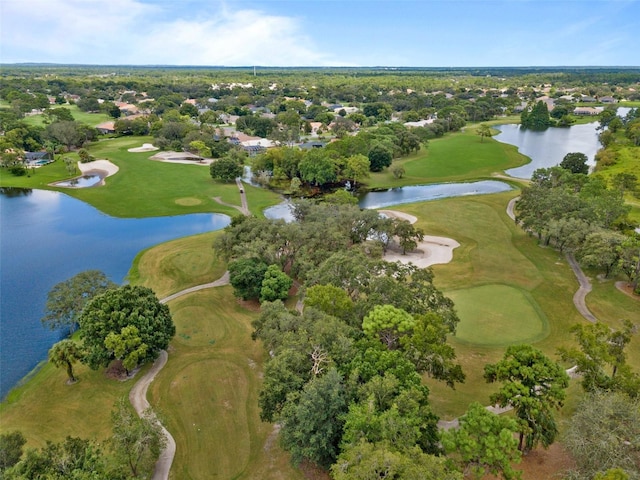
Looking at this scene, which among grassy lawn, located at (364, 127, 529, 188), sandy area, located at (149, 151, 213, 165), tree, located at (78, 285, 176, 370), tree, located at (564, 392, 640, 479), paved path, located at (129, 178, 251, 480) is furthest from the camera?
sandy area, located at (149, 151, 213, 165)

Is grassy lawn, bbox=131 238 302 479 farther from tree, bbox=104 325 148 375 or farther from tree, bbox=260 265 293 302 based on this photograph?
tree, bbox=260 265 293 302

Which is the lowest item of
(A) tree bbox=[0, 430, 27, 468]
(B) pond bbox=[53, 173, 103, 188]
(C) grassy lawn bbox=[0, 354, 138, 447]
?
(C) grassy lawn bbox=[0, 354, 138, 447]

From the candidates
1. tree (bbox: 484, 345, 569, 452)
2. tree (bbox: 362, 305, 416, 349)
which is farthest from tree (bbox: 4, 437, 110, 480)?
tree (bbox: 484, 345, 569, 452)

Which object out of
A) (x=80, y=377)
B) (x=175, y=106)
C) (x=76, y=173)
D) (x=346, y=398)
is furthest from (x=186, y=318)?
(x=175, y=106)

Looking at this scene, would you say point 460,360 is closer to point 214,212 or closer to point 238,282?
point 238,282

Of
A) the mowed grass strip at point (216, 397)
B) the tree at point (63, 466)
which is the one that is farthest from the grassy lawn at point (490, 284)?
the tree at point (63, 466)

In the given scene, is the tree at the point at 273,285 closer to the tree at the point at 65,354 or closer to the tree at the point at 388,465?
the tree at the point at 65,354

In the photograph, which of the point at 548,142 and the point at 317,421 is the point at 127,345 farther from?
the point at 548,142
